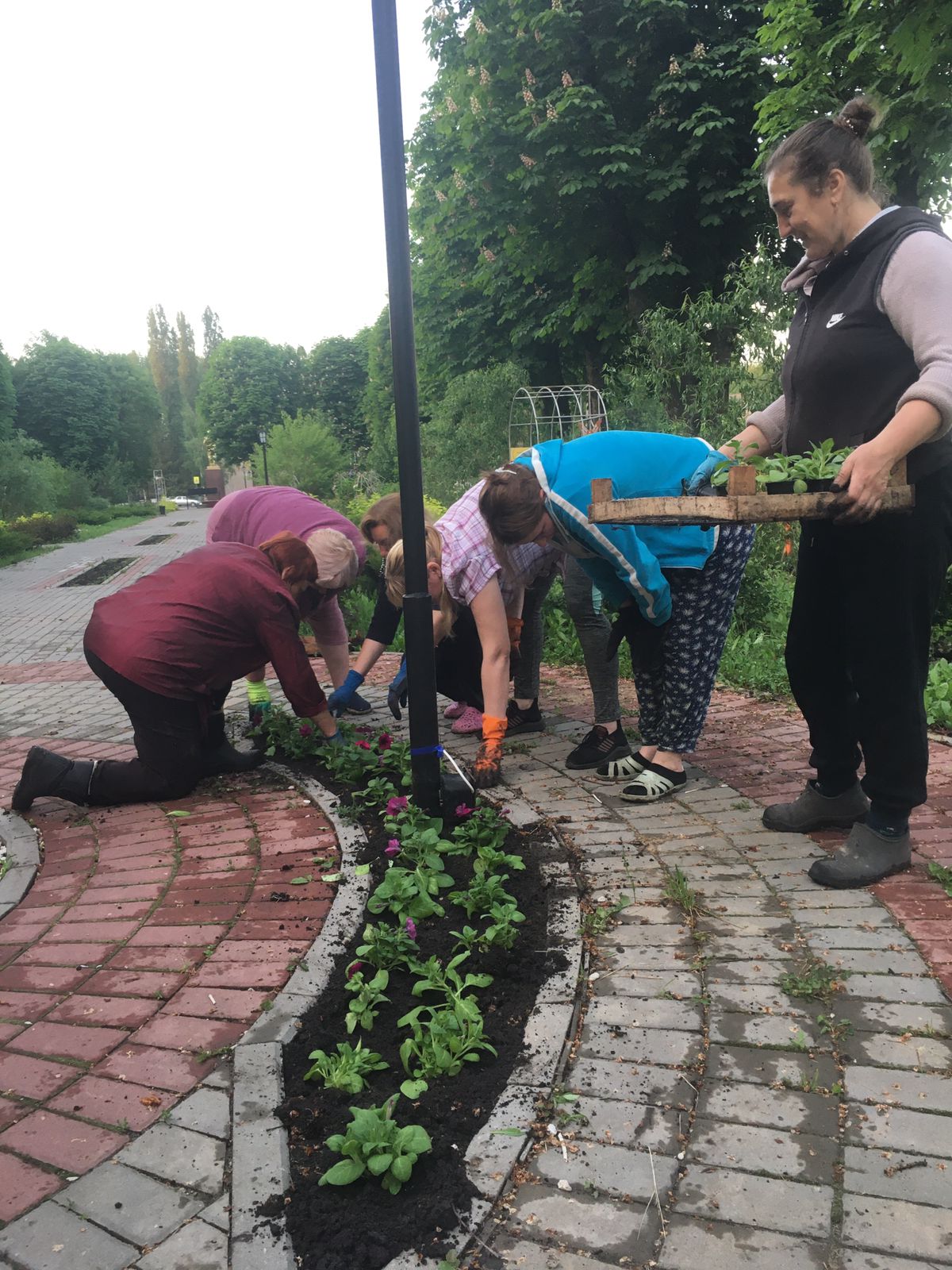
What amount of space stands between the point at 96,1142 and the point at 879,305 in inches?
109

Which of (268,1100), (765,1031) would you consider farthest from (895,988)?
(268,1100)

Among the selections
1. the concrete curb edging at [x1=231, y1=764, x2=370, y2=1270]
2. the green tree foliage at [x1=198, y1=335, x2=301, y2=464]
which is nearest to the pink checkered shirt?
the concrete curb edging at [x1=231, y1=764, x2=370, y2=1270]

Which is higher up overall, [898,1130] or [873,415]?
[873,415]

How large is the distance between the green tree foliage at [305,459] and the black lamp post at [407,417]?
25974mm

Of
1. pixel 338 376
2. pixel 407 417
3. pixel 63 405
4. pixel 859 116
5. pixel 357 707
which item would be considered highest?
pixel 338 376

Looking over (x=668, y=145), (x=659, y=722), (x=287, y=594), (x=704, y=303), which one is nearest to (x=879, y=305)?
(x=659, y=722)

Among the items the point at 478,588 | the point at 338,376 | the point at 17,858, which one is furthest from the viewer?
the point at 338,376

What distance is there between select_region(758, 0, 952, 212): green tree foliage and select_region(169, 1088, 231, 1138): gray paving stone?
862 centimetres

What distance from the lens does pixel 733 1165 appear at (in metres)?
1.75

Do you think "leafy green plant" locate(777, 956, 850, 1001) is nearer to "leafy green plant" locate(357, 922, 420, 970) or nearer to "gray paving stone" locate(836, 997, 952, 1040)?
"gray paving stone" locate(836, 997, 952, 1040)

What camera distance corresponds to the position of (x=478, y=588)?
3.87 metres

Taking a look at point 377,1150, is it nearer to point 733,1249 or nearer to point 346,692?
point 733,1249

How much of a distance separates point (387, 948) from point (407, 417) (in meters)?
1.72

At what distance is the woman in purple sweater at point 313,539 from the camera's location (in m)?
4.95
